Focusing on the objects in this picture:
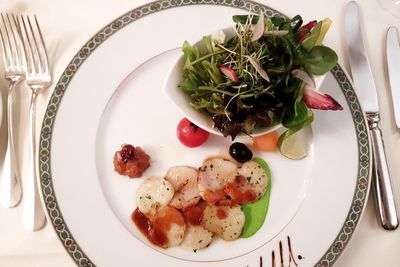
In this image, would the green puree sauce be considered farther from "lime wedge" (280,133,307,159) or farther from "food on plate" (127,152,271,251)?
"lime wedge" (280,133,307,159)

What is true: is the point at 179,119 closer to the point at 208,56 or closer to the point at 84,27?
the point at 208,56

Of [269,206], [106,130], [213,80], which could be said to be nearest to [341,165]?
[269,206]

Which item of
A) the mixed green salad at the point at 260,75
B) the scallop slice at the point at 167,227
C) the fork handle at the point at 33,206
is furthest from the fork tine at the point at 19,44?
the scallop slice at the point at 167,227

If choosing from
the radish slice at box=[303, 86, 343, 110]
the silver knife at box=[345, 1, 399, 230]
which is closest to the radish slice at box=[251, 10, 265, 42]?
the radish slice at box=[303, 86, 343, 110]

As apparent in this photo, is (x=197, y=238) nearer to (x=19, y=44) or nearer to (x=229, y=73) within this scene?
(x=229, y=73)

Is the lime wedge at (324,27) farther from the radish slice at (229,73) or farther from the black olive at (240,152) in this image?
the black olive at (240,152)

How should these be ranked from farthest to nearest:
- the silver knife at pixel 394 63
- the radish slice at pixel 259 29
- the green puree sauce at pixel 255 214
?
the silver knife at pixel 394 63 → the green puree sauce at pixel 255 214 → the radish slice at pixel 259 29
